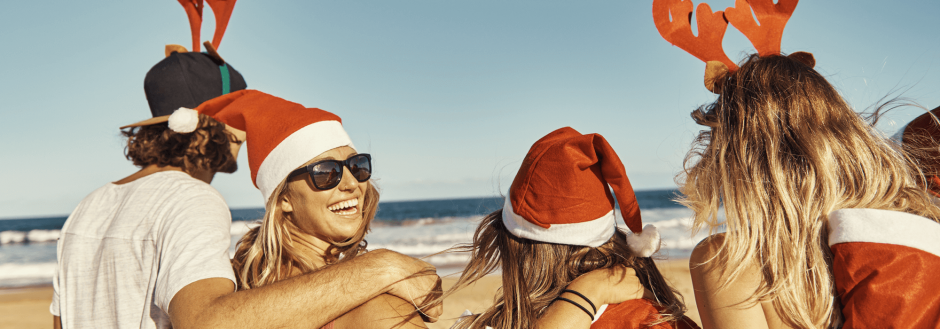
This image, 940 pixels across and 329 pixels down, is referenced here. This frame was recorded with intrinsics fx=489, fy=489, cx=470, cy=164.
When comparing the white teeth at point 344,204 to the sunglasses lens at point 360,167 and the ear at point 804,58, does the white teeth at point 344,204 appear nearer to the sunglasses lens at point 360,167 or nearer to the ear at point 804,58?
the sunglasses lens at point 360,167

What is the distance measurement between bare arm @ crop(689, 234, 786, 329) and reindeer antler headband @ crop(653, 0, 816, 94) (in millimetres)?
817

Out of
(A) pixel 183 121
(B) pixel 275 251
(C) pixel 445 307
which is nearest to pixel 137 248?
(B) pixel 275 251

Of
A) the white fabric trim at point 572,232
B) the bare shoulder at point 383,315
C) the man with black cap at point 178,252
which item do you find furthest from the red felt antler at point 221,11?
the white fabric trim at point 572,232

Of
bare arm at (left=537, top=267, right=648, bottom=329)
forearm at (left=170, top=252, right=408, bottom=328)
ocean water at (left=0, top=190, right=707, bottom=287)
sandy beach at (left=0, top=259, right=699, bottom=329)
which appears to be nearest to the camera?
forearm at (left=170, top=252, right=408, bottom=328)

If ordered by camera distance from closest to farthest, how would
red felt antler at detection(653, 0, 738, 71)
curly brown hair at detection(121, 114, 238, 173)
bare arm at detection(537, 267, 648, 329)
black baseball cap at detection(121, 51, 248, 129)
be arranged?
bare arm at detection(537, 267, 648, 329) < red felt antler at detection(653, 0, 738, 71) < curly brown hair at detection(121, 114, 238, 173) < black baseball cap at detection(121, 51, 248, 129)

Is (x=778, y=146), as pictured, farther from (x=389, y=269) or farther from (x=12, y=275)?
(x=12, y=275)

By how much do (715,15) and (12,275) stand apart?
19533mm

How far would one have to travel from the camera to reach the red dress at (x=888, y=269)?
4.79ft

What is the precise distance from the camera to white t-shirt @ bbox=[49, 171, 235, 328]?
1.91 meters

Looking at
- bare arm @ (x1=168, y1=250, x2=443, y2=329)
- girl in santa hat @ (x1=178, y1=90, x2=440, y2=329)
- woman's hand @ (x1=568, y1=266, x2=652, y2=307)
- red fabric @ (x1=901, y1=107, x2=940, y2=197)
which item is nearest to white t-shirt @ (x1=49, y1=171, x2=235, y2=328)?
bare arm @ (x1=168, y1=250, x2=443, y2=329)

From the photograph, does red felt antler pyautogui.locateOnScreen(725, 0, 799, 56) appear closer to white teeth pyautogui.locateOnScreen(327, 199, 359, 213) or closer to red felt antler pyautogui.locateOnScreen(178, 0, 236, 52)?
white teeth pyautogui.locateOnScreen(327, 199, 359, 213)

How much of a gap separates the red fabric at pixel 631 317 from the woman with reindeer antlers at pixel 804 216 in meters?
0.20

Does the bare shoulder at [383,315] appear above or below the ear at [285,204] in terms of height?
below

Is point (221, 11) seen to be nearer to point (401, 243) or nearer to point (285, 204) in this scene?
point (285, 204)
